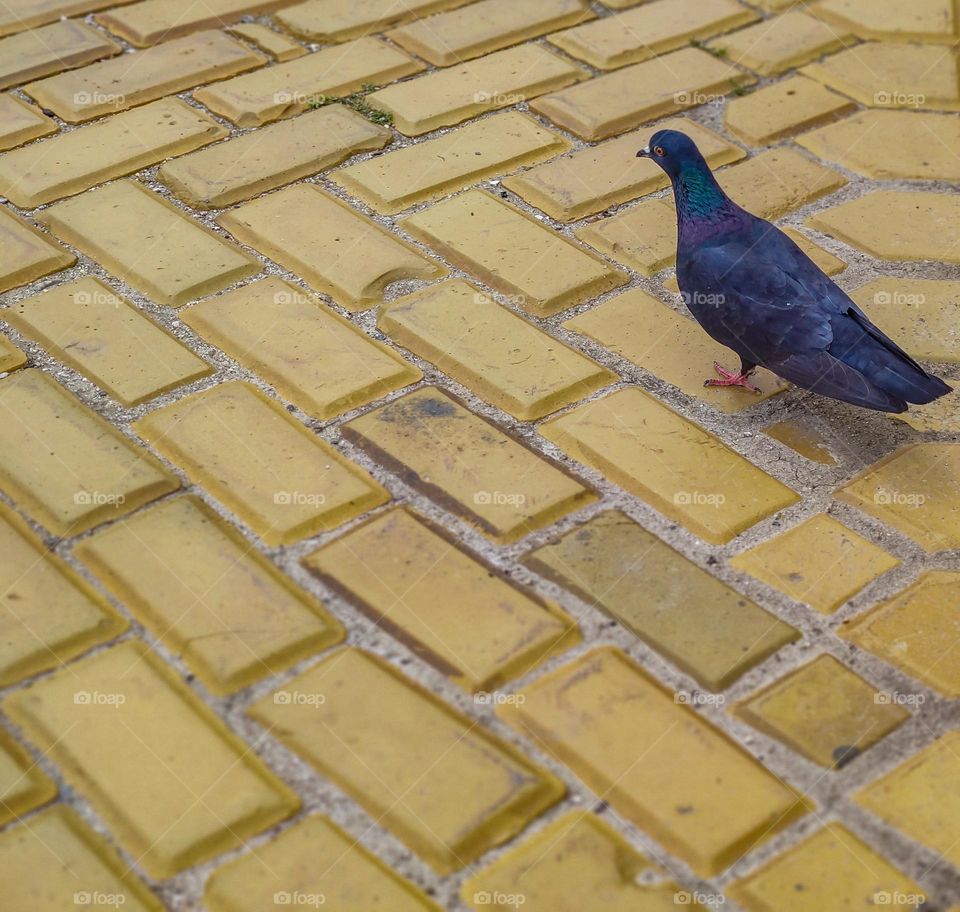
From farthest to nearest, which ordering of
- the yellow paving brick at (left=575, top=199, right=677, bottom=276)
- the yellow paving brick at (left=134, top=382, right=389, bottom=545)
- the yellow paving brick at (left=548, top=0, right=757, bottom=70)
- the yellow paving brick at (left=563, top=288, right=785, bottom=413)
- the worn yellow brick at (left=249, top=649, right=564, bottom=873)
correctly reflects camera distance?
the yellow paving brick at (left=548, top=0, right=757, bottom=70), the yellow paving brick at (left=575, top=199, right=677, bottom=276), the yellow paving brick at (left=563, top=288, right=785, bottom=413), the yellow paving brick at (left=134, top=382, right=389, bottom=545), the worn yellow brick at (left=249, top=649, right=564, bottom=873)

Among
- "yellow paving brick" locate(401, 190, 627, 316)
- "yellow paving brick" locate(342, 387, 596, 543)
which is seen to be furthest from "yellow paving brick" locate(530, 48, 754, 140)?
"yellow paving brick" locate(342, 387, 596, 543)

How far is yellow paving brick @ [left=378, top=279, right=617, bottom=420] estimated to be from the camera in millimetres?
3164

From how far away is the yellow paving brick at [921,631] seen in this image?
2.55m

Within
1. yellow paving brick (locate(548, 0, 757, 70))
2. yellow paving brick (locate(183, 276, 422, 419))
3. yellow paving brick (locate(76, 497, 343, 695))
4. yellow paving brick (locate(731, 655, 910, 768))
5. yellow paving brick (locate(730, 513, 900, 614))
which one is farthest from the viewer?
yellow paving brick (locate(548, 0, 757, 70))

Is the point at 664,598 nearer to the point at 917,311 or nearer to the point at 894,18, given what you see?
the point at 917,311

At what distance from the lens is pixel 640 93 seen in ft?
14.0

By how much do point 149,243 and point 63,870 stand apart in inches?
76.2

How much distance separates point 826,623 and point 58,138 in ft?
9.04

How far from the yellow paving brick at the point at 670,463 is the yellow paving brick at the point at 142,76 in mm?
1976

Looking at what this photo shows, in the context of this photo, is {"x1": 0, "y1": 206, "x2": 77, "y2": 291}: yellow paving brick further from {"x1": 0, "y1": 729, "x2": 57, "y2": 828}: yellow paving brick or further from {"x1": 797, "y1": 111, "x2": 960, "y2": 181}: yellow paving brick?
{"x1": 797, "y1": 111, "x2": 960, "y2": 181}: yellow paving brick

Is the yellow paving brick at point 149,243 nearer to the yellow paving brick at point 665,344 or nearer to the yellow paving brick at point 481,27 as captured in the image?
the yellow paving brick at point 665,344

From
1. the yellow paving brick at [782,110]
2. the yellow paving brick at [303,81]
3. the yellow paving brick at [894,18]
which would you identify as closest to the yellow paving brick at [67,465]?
the yellow paving brick at [303,81]

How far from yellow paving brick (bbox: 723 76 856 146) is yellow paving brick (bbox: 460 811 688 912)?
2621mm

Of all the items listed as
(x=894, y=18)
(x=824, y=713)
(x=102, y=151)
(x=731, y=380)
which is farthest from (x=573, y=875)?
(x=894, y=18)
